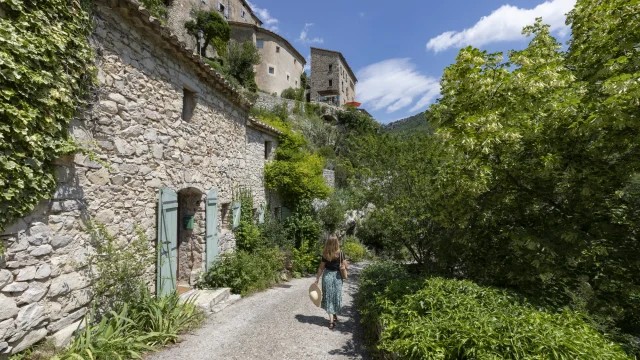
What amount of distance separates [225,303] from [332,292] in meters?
2.22

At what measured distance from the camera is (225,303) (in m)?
5.80

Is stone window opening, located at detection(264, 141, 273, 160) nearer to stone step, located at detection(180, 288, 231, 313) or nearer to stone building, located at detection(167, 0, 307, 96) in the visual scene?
stone step, located at detection(180, 288, 231, 313)

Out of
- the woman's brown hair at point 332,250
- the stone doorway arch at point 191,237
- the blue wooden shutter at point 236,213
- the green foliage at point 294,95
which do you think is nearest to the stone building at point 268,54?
the green foliage at point 294,95

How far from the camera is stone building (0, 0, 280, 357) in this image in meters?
3.04

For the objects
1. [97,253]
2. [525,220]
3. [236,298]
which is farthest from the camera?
[236,298]

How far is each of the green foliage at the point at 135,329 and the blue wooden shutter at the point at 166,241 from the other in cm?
40

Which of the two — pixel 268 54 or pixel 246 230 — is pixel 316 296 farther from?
pixel 268 54

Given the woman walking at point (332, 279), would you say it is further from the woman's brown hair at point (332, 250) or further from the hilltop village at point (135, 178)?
the hilltop village at point (135, 178)

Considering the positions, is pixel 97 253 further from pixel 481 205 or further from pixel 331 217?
pixel 331 217

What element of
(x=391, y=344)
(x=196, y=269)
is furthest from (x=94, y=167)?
(x=391, y=344)

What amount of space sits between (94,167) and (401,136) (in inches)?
259

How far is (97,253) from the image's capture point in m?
3.79

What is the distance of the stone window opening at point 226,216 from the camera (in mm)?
7480

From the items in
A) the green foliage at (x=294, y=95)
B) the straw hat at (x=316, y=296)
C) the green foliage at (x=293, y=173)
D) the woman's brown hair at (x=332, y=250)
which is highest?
the green foliage at (x=294, y=95)
